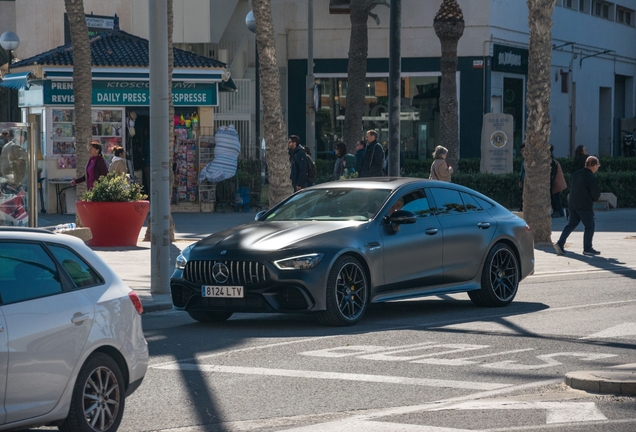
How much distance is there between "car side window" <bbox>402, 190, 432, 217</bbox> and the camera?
12.4 metres

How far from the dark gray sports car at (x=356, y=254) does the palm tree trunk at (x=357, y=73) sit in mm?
22749

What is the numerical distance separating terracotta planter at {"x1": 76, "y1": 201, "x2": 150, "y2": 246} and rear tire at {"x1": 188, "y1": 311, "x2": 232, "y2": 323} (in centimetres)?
810

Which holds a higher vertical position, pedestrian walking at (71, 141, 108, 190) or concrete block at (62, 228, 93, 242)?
pedestrian walking at (71, 141, 108, 190)

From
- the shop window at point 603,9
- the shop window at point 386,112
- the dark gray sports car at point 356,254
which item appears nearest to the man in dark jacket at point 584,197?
the dark gray sports car at point 356,254

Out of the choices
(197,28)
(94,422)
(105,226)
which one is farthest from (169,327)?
(197,28)

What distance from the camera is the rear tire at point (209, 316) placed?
1184 centimetres

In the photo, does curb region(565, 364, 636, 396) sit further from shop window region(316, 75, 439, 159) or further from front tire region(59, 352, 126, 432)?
shop window region(316, 75, 439, 159)

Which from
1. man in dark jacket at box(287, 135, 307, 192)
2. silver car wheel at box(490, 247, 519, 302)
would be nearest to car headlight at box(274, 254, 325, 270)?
silver car wheel at box(490, 247, 519, 302)

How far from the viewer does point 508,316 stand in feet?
40.4

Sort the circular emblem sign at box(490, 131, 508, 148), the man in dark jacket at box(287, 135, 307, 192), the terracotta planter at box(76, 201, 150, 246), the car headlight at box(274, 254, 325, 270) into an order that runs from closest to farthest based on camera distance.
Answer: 1. the car headlight at box(274, 254, 325, 270)
2. the terracotta planter at box(76, 201, 150, 246)
3. the man in dark jacket at box(287, 135, 307, 192)
4. the circular emblem sign at box(490, 131, 508, 148)

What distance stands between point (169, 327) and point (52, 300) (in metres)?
5.52

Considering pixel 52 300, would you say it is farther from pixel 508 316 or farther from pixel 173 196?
pixel 173 196

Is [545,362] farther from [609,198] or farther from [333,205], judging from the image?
[609,198]

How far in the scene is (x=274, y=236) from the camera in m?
11.3
